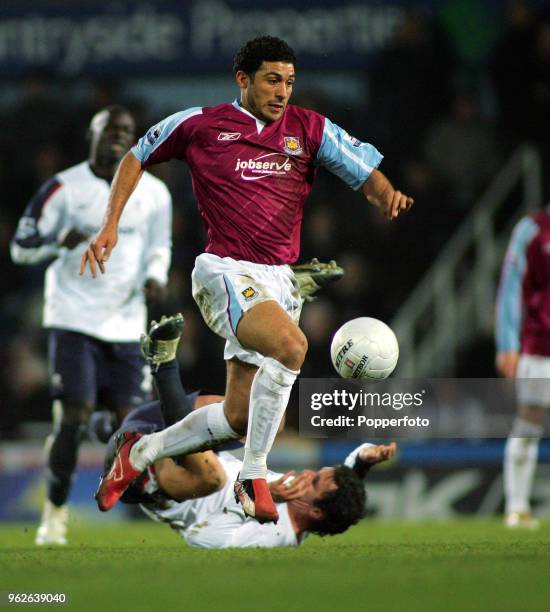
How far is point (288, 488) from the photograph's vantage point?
627cm

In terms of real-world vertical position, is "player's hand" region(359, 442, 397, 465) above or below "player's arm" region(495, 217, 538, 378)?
below

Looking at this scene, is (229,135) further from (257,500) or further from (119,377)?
(119,377)

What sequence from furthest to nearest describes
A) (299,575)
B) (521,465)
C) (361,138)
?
(361,138), (521,465), (299,575)

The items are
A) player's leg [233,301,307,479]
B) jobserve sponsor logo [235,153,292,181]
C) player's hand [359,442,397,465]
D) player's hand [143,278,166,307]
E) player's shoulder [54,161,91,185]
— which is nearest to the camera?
player's leg [233,301,307,479]

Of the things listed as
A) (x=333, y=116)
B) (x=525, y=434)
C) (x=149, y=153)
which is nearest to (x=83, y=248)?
(x=149, y=153)

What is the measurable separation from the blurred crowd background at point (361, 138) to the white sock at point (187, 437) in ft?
13.5

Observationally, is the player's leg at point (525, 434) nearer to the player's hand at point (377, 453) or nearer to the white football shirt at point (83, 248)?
the player's hand at point (377, 453)

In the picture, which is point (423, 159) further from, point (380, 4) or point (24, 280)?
point (24, 280)

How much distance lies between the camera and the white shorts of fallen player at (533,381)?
845 cm

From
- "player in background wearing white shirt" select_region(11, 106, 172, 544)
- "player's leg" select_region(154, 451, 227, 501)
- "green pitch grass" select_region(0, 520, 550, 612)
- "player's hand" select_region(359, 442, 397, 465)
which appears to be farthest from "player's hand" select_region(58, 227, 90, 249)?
"player's hand" select_region(359, 442, 397, 465)

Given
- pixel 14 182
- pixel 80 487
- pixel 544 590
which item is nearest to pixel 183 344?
pixel 80 487

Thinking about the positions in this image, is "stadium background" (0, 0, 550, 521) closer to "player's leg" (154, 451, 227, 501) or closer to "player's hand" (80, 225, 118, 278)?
"player's leg" (154, 451, 227, 501)

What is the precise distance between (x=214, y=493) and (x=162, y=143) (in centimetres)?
174

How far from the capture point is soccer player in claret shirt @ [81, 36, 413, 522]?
5.77m
